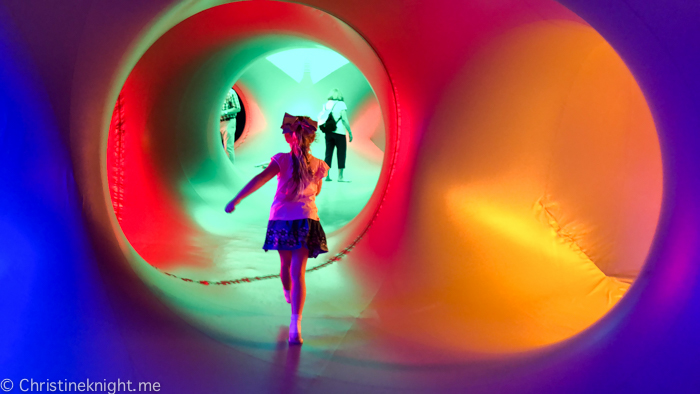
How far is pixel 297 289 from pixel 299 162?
76cm

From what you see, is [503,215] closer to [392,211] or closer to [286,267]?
[392,211]

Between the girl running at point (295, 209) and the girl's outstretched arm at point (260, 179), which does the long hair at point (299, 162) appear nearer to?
the girl running at point (295, 209)

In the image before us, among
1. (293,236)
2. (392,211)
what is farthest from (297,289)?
(392,211)

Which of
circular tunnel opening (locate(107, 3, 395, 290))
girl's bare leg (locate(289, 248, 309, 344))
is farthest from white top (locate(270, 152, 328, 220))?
circular tunnel opening (locate(107, 3, 395, 290))

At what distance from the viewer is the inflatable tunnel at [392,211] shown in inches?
82.0

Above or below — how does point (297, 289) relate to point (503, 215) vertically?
below

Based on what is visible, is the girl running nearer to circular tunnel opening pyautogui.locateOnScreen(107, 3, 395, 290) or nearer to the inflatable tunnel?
the inflatable tunnel

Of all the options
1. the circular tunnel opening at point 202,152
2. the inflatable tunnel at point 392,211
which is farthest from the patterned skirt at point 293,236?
the circular tunnel opening at point 202,152

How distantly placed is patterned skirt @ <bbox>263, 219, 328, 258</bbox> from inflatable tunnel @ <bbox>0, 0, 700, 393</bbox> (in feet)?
1.94

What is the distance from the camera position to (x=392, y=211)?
4680 mm

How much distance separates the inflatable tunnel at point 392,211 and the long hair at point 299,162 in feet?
3.10

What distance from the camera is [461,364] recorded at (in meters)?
2.78

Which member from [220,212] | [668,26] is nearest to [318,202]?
[220,212]

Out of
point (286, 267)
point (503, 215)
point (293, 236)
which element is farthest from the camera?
point (503, 215)
